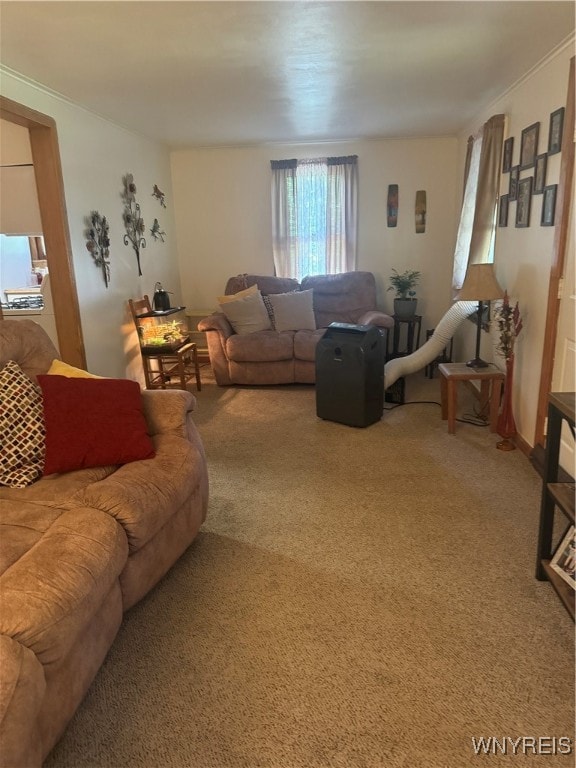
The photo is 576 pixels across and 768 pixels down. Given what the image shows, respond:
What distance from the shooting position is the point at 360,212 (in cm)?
548

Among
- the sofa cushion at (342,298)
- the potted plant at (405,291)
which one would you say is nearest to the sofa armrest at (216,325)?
the sofa cushion at (342,298)

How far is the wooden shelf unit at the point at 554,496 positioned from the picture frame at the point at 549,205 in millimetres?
1403

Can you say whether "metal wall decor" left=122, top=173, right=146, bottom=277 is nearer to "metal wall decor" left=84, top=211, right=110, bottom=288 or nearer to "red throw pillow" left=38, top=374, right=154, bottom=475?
"metal wall decor" left=84, top=211, right=110, bottom=288

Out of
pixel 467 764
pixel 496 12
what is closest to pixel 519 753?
pixel 467 764

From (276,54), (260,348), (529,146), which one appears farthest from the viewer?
(260,348)

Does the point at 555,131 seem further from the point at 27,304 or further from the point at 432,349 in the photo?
the point at 27,304

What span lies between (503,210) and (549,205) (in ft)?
2.90

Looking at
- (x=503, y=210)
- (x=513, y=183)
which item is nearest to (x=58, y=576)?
(x=513, y=183)

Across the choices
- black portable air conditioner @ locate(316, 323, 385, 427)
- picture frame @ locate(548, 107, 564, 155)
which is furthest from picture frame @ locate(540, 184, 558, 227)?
black portable air conditioner @ locate(316, 323, 385, 427)

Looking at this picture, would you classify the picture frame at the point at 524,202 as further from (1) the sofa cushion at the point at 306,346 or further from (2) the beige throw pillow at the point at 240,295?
(2) the beige throw pillow at the point at 240,295

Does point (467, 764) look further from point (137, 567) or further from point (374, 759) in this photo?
point (137, 567)

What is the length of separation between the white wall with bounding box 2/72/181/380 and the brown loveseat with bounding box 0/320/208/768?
5.01ft

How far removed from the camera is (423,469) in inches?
119

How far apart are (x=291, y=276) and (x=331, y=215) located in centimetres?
80
